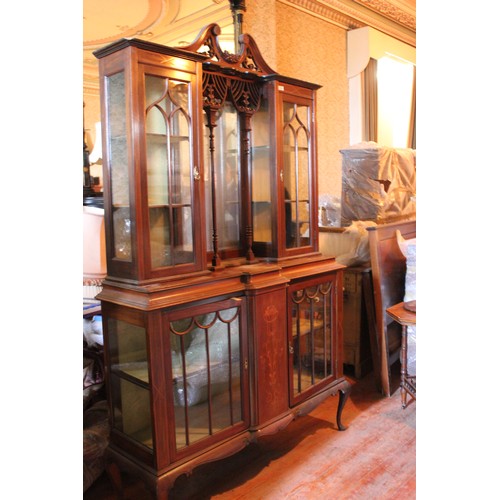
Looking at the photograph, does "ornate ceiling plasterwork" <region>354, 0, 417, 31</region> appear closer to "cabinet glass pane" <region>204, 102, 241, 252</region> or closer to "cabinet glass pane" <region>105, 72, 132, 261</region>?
"cabinet glass pane" <region>204, 102, 241, 252</region>

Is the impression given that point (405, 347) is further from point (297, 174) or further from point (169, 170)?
point (169, 170)

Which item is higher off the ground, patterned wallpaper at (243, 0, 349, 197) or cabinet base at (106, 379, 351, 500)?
patterned wallpaper at (243, 0, 349, 197)

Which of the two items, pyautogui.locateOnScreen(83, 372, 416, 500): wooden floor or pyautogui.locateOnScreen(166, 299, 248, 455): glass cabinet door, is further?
pyautogui.locateOnScreen(83, 372, 416, 500): wooden floor

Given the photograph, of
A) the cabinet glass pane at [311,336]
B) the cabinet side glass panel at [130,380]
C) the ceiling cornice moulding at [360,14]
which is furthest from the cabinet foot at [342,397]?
the ceiling cornice moulding at [360,14]

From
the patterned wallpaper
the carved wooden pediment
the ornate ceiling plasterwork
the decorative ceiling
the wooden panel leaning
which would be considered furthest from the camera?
the ornate ceiling plasterwork

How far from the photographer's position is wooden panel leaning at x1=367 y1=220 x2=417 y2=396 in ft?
9.86

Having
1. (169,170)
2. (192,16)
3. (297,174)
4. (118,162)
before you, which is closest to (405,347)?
(297,174)

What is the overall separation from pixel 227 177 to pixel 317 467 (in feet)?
4.57

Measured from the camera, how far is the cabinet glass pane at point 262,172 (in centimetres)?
226

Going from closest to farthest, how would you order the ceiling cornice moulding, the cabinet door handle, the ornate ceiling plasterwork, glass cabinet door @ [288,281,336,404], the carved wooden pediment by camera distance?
the cabinet door handle → the carved wooden pediment → glass cabinet door @ [288,281,336,404] → the ceiling cornice moulding → the ornate ceiling plasterwork

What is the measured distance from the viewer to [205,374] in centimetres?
187

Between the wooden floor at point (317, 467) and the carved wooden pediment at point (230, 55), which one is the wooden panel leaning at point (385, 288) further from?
the carved wooden pediment at point (230, 55)

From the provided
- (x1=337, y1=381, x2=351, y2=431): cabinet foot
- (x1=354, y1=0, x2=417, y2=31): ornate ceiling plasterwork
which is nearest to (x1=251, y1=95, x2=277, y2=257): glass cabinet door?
(x1=337, y1=381, x2=351, y2=431): cabinet foot
